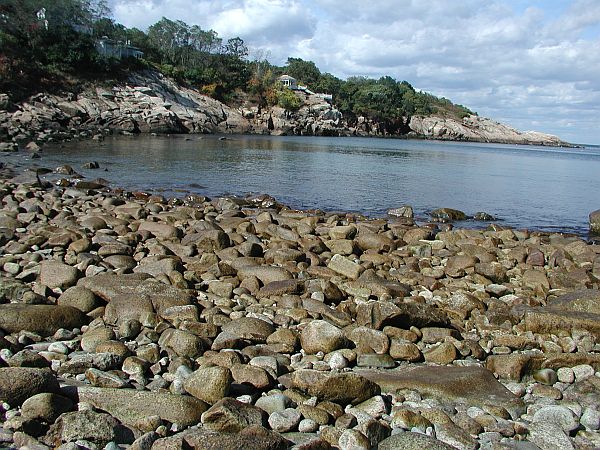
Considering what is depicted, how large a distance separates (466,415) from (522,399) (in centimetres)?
106

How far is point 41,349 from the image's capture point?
22.2ft

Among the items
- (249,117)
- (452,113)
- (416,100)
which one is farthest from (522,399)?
(452,113)

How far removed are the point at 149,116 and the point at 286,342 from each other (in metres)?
70.7

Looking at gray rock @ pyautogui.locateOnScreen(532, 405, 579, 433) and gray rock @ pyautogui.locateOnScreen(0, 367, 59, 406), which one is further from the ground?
gray rock @ pyautogui.locateOnScreen(0, 367, 59, 406)

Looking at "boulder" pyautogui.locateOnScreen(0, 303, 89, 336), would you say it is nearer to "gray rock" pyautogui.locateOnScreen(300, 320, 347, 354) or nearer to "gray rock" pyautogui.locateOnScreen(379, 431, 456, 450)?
"gray rock" pyautogui.locateOnScreen(300, 320, 347, 354)

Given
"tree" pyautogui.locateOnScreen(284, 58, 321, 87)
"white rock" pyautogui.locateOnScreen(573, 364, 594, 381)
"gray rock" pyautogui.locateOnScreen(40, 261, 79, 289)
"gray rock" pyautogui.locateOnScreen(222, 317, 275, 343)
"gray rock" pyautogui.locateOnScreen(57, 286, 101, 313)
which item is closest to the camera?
"white rock" pyautogui.locateOnScreen(573, 364, 594, 381)

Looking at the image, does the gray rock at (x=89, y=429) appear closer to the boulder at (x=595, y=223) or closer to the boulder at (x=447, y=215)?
the boulder at (x=447, y=215)

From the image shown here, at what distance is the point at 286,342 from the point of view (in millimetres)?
7477

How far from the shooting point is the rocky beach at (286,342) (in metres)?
5.23

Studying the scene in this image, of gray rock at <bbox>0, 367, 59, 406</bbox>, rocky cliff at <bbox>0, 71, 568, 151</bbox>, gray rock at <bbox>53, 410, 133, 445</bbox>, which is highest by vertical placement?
rocky cliff at <bbox>0, 71, 568, 151</bbox>

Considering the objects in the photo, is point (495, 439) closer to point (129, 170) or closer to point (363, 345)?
point (363, 345)

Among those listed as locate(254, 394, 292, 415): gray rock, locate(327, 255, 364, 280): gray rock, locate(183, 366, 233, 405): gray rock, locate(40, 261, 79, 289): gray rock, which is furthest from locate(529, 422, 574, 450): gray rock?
locate(40, 261, 79, 289): gray rock

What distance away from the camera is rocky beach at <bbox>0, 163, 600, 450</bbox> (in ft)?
17.2

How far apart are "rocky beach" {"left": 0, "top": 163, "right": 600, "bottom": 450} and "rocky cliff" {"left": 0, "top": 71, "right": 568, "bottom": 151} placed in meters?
29.5
